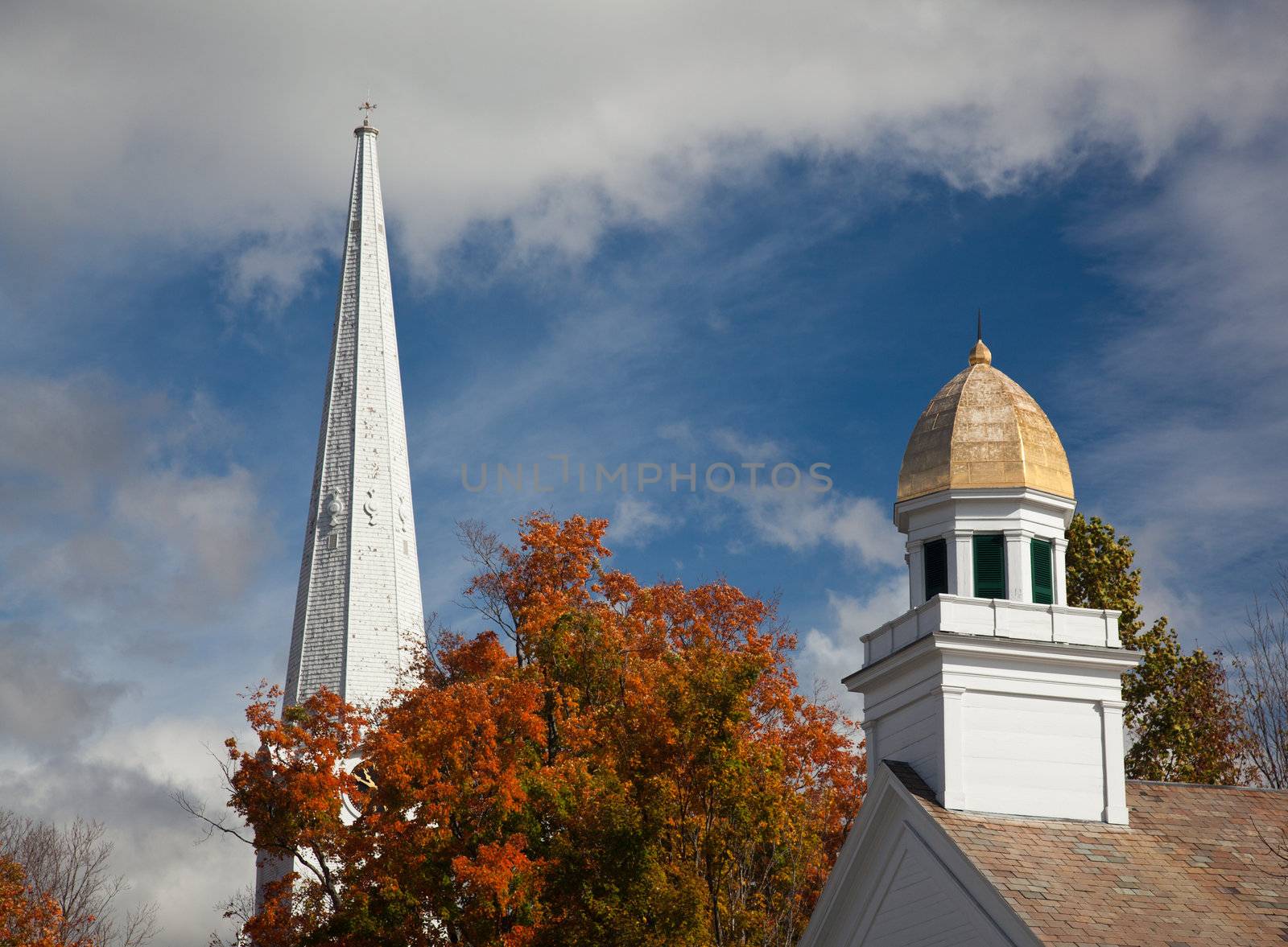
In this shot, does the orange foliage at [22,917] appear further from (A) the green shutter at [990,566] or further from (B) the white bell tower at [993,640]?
(A) the green shutter at [990,566]

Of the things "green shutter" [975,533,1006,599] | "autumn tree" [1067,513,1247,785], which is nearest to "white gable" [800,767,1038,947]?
"green shutter" [975,533,1006,599]

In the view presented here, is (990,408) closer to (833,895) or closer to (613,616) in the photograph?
(833,895)

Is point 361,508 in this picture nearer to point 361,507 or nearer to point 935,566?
point 361,507

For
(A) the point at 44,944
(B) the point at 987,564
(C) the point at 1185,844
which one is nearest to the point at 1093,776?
(C) the point at 1185,844

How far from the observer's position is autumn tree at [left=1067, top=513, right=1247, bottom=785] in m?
53.0

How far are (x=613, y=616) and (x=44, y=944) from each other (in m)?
17.2

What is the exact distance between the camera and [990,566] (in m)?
36.3

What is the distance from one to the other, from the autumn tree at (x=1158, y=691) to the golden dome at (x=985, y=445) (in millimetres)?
17074

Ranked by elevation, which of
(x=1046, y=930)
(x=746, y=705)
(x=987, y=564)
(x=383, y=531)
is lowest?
(x=1046, y=930)

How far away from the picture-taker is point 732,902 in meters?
38.7

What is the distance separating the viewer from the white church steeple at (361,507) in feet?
246

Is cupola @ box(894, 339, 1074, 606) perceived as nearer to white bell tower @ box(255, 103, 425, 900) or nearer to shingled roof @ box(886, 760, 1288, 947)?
shingled roof @ box(886, 760, 1288, 947)

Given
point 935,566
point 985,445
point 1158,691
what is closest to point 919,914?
point 935,566

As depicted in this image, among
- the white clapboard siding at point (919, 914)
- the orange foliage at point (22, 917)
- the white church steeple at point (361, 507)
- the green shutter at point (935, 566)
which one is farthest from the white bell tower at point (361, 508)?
the white clapboard siding at point (919, 914)
